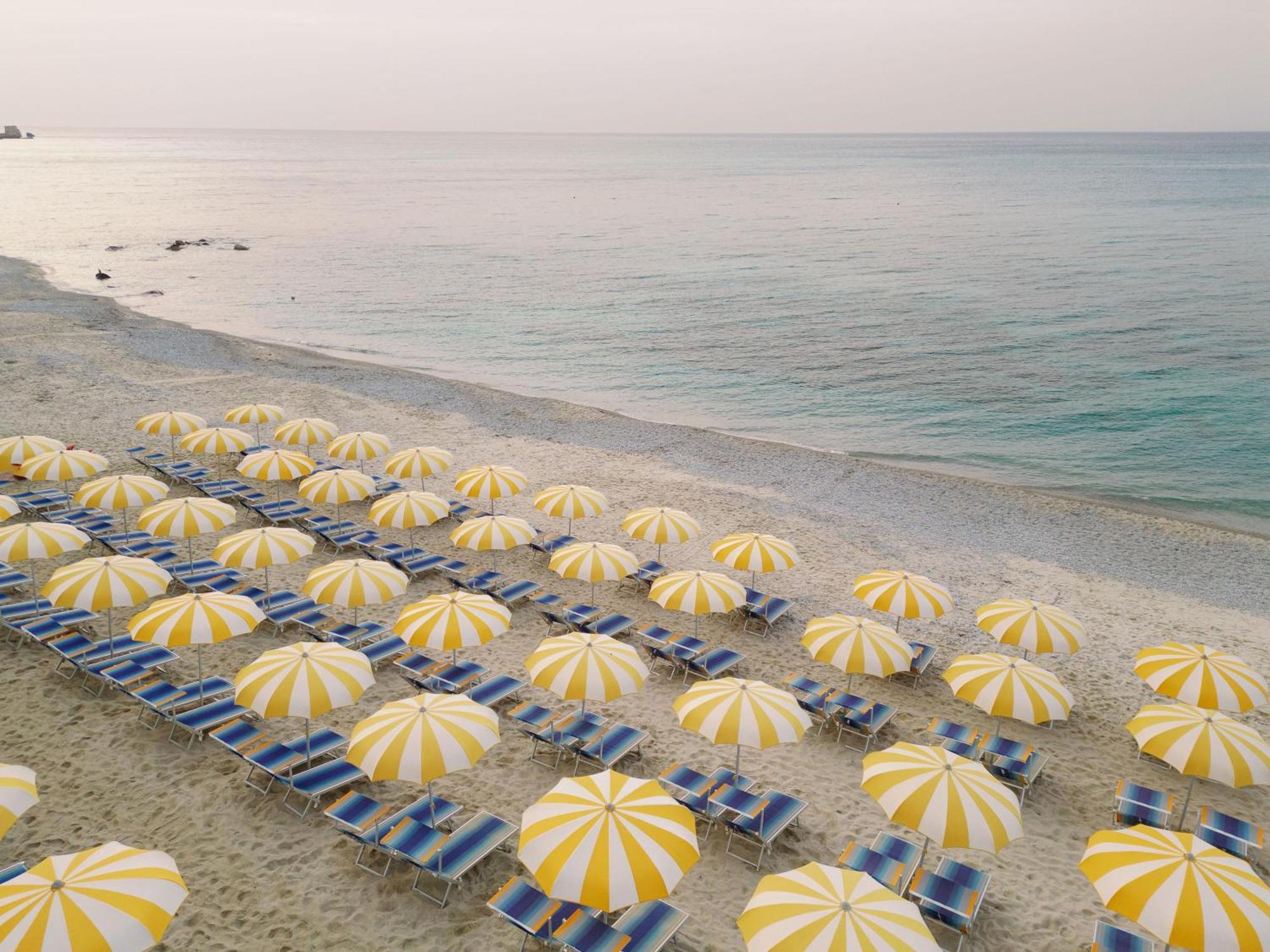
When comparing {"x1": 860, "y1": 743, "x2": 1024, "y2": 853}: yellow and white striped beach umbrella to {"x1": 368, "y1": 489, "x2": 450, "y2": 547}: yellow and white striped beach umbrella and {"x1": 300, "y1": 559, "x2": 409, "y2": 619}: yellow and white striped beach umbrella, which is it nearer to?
{"x1": 300, "y1": 559, "x2": 409, "y2": 619}: yellow and white striped beach umbrella

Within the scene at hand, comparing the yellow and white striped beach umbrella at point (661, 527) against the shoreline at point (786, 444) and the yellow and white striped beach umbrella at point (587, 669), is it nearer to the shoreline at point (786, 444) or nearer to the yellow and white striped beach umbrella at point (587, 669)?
the yellow and white striped beach umbrella at point (587, 669)

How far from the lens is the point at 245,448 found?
1841 cm

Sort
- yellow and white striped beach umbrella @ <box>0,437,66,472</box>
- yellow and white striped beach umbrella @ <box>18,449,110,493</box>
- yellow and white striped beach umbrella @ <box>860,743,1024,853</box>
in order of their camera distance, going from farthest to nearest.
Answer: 1. yellow and white striped beach umbrella @ <box>0,437,66,472</box>
2. yellow and white striped beach umbrella @ <box>18,449,110,493</box>
3. yellow and white striped beach umbrella @ <box>860,743,1024,853</box>

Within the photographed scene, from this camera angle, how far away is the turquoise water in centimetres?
2892

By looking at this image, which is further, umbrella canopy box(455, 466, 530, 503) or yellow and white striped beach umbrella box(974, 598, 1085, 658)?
umbrella canopy box(455, 466, 530, 503)

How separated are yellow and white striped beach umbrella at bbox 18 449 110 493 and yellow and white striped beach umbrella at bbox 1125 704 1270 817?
17.3 metres

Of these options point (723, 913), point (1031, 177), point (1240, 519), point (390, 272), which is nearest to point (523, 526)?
point (723, 913)

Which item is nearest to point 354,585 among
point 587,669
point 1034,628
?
point 587,669

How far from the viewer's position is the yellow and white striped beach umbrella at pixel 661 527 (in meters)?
14.8

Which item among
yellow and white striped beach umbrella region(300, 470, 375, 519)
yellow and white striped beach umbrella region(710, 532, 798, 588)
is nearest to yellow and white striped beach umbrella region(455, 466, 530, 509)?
yellow and white striped beach umbrella region(300, 470, 375, 519)

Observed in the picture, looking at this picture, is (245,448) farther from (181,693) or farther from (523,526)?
(181,693)

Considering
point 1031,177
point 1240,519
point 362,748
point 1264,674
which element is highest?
point 1031,177

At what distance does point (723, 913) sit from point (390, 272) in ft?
198

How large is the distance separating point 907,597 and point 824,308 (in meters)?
37.9
